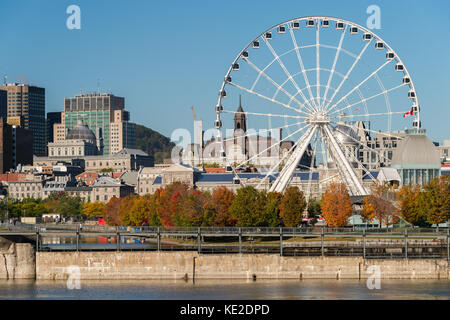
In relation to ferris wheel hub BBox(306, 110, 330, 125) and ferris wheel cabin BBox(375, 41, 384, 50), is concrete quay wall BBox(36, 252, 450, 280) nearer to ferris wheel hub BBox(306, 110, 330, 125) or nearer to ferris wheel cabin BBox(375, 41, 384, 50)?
ferris wheel hub BBox(306, 110, 330, 125)

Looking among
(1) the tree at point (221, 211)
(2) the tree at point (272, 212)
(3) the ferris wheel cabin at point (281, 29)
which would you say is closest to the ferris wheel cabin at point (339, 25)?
(3) the ferris wheel cabin at point (281, 29)

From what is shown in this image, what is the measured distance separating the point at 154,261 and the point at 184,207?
37.0 m

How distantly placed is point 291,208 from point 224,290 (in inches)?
1698

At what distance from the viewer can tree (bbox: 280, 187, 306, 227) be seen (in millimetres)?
127188

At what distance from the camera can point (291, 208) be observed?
128 m

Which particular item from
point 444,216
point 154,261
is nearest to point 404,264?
point 154,261

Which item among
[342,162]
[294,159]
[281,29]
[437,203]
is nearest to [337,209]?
[342,162]

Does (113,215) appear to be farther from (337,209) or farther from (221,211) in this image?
(337,209)

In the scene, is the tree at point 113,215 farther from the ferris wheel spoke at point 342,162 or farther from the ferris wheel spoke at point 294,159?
the ferris wheel spoke at point 342,162

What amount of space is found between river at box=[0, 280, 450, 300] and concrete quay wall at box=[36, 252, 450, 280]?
1.34 metres

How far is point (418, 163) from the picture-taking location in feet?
469

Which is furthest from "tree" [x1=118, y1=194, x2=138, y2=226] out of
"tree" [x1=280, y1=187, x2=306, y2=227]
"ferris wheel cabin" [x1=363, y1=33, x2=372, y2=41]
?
"ferris wheel cabin" [x1=363, y1=33, x2=372, y2=41]

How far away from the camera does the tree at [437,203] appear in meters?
123

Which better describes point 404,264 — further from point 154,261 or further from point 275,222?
point 275,222
